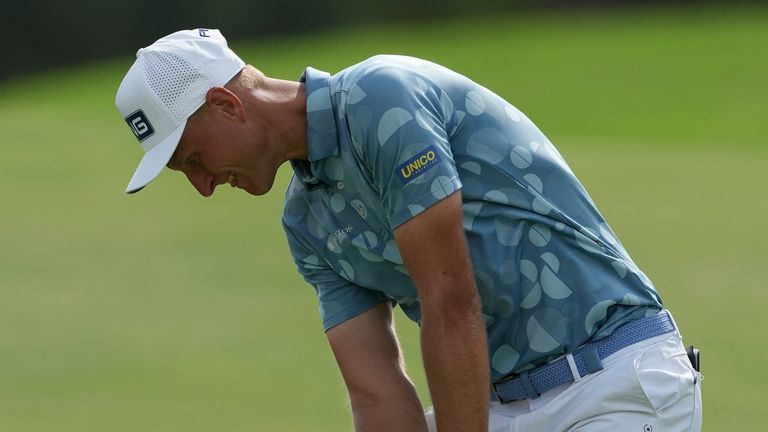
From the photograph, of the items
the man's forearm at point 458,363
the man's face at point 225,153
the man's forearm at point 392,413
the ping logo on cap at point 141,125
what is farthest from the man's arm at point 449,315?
the ping logo on cap at point 141,125

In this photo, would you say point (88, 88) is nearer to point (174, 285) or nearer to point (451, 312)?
point (174, 285)

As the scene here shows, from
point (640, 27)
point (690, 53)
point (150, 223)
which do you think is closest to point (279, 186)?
point (150, 223)

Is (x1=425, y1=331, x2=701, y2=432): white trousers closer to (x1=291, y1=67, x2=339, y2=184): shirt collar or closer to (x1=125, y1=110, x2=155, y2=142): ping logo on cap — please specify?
(x1=291, y1=67, x2=339, y2=184): shirt collar

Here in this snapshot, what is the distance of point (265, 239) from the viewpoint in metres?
11.4

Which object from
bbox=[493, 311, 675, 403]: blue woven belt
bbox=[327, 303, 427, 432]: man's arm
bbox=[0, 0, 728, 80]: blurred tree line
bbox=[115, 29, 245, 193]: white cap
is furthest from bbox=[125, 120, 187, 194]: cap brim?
bbox=[0, 0, 728, 80]: blurred tree line

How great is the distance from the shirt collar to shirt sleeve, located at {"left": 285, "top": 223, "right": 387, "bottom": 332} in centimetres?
48

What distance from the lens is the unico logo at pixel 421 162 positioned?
3.63 m

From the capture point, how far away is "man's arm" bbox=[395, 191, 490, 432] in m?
3.63

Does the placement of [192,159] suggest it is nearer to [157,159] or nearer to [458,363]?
[157,159]

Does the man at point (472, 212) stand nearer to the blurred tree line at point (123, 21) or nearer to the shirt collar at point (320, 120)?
the shirt collar at point (320, 120)

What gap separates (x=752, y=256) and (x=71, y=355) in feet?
16.1

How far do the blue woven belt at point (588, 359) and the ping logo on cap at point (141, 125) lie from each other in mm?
1220

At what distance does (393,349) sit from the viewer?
4.43 m

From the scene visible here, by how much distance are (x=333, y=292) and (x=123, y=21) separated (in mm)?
18579
